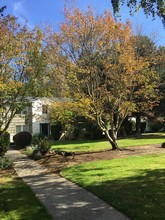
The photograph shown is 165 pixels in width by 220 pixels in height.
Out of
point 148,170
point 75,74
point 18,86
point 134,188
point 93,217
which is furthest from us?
point 75,74

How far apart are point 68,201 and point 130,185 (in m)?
1.97

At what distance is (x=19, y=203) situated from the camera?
6.56 meters

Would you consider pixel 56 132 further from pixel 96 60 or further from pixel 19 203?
pixel 19 203

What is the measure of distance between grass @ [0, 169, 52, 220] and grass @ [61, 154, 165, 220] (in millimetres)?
1486

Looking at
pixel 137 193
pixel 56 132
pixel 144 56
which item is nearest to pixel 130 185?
pixel 137 193

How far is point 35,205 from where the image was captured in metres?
6.23

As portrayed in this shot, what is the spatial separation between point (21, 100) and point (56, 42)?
3.67m

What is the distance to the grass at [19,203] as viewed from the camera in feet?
18.2

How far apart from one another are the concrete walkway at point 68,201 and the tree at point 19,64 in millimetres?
4616

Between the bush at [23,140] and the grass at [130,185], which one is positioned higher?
the bush at [23,140]

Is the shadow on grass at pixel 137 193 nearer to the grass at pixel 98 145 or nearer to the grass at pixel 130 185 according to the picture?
the grass at pixel 130 185

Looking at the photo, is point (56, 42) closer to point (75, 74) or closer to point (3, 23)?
point (75, 74)

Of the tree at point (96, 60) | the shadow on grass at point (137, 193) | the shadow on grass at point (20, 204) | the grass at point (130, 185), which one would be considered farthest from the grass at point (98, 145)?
the shadow on grass at point (20, 204)

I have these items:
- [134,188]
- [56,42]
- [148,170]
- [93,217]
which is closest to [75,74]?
Answer: [56,42]
